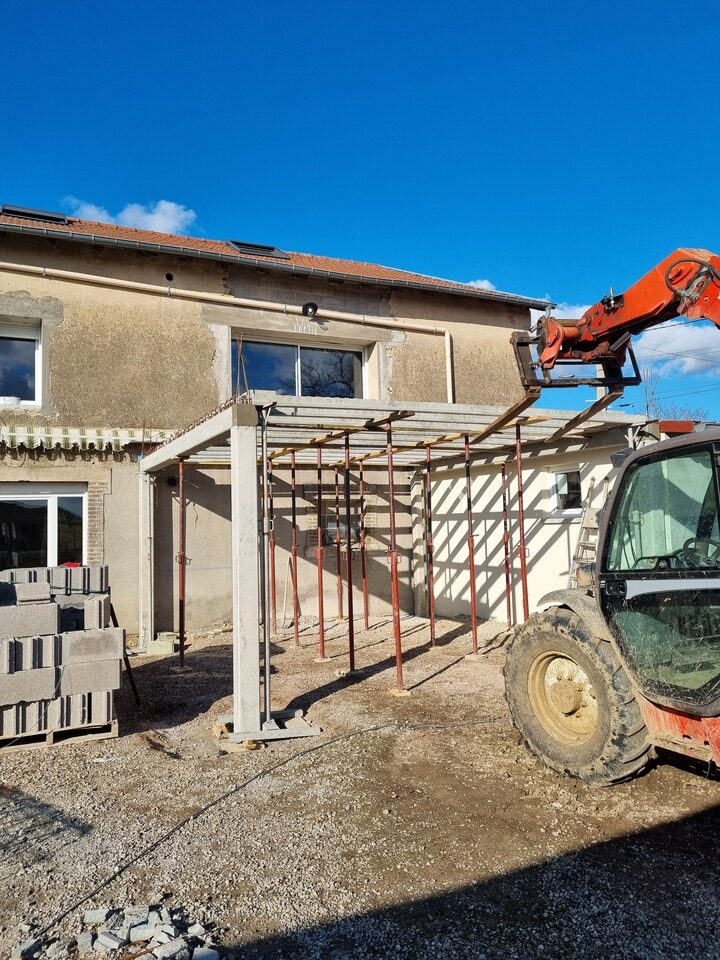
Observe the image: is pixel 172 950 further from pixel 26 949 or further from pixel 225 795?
pixel 225 795

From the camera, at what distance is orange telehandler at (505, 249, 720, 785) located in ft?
11.4

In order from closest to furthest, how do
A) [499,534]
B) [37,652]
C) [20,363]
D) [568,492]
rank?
[37,652] < [568,492] < [20,363] < [499,534]

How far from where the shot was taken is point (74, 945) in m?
2.76

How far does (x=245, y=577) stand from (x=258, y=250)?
8881 mm

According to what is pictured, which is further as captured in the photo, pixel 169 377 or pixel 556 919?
pixel 169 377

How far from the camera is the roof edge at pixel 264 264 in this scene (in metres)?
9.39

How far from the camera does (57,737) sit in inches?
217

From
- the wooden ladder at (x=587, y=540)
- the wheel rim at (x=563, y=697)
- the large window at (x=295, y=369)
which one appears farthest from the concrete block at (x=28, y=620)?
the large window at (x=295, y=369)

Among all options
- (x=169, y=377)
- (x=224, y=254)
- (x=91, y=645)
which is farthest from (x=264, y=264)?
(x=91, y=645)

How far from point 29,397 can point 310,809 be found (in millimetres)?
7709

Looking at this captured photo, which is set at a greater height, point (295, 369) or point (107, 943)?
point (295, 369)

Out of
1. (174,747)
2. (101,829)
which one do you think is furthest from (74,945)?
(174,747)

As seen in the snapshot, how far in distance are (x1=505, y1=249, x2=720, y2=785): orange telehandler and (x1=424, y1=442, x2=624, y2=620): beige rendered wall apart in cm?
415

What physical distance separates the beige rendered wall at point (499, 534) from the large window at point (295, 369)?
2471 millimetres
